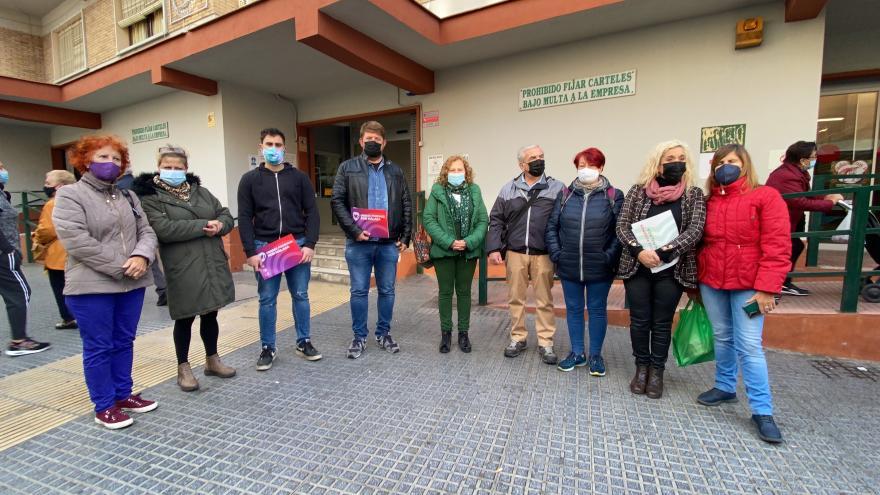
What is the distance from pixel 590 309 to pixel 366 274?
6.30ft

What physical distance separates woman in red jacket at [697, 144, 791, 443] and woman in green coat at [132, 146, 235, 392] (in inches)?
133

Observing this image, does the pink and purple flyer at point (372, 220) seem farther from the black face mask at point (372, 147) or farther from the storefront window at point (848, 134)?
the storefront window at point (848, 134)

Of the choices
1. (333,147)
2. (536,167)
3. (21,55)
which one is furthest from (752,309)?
(21,55)

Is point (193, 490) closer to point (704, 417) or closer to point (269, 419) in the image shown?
point (269, 419)

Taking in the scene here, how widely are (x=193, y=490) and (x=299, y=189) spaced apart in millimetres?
2215

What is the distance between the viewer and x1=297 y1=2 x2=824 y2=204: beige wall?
4957 millimetres

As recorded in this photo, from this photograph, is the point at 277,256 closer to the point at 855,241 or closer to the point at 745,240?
the point at 745,240

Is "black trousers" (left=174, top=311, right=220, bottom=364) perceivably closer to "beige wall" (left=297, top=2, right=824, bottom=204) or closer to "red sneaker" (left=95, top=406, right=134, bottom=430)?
"red sneaker" (left=95, top=406, right=134, bottom=430)

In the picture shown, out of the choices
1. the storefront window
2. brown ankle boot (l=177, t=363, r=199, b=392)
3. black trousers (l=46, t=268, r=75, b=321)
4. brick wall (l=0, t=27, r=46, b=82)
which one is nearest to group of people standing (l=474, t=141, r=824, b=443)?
brown ankle boot (l=177, t=363, r=199, b=392)

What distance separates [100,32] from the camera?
10.3 m

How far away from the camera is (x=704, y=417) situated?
8.61ft

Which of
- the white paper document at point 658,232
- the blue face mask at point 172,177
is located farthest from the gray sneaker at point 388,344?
the white paper document at point 658,232

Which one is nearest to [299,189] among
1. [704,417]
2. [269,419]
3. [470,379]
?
[269,419]

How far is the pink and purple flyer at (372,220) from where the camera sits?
3.53 meters
